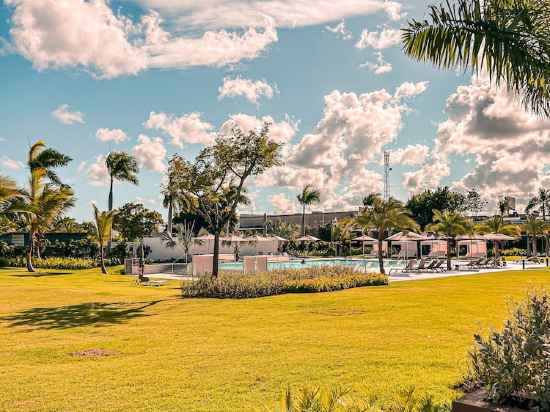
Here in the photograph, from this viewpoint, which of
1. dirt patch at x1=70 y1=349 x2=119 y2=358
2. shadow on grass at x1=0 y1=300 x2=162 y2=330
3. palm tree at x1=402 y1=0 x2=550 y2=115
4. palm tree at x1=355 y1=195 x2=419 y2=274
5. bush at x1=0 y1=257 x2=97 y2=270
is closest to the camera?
palm tree at x1=402 y1=0 x2=550 y2=115

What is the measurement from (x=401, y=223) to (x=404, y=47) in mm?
26741

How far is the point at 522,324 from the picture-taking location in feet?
15.0

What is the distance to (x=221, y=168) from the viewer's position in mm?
21297

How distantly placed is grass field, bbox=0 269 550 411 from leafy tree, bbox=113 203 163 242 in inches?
1185

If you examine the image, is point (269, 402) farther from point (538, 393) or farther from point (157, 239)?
point (157, 239)

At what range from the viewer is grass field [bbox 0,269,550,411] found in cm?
634

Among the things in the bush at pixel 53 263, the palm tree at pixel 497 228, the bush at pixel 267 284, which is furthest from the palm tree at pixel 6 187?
the palm tree at pixel 497 228

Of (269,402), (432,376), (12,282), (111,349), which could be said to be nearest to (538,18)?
(432,376)

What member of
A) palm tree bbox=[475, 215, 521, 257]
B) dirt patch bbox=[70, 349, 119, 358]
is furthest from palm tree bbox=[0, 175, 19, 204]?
palm tree bbox=[475, 215, 521, 257]

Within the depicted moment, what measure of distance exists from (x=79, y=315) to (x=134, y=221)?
111 feet

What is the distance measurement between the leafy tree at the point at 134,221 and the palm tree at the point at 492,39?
43.8 metres

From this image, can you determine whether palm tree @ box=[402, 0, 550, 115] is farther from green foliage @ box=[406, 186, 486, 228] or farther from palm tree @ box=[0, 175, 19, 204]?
green foliage @ box=[406, 186, 486, 228]

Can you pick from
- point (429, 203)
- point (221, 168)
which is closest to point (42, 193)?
point (221, 168)

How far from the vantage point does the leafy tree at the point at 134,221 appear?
46.8 metres
